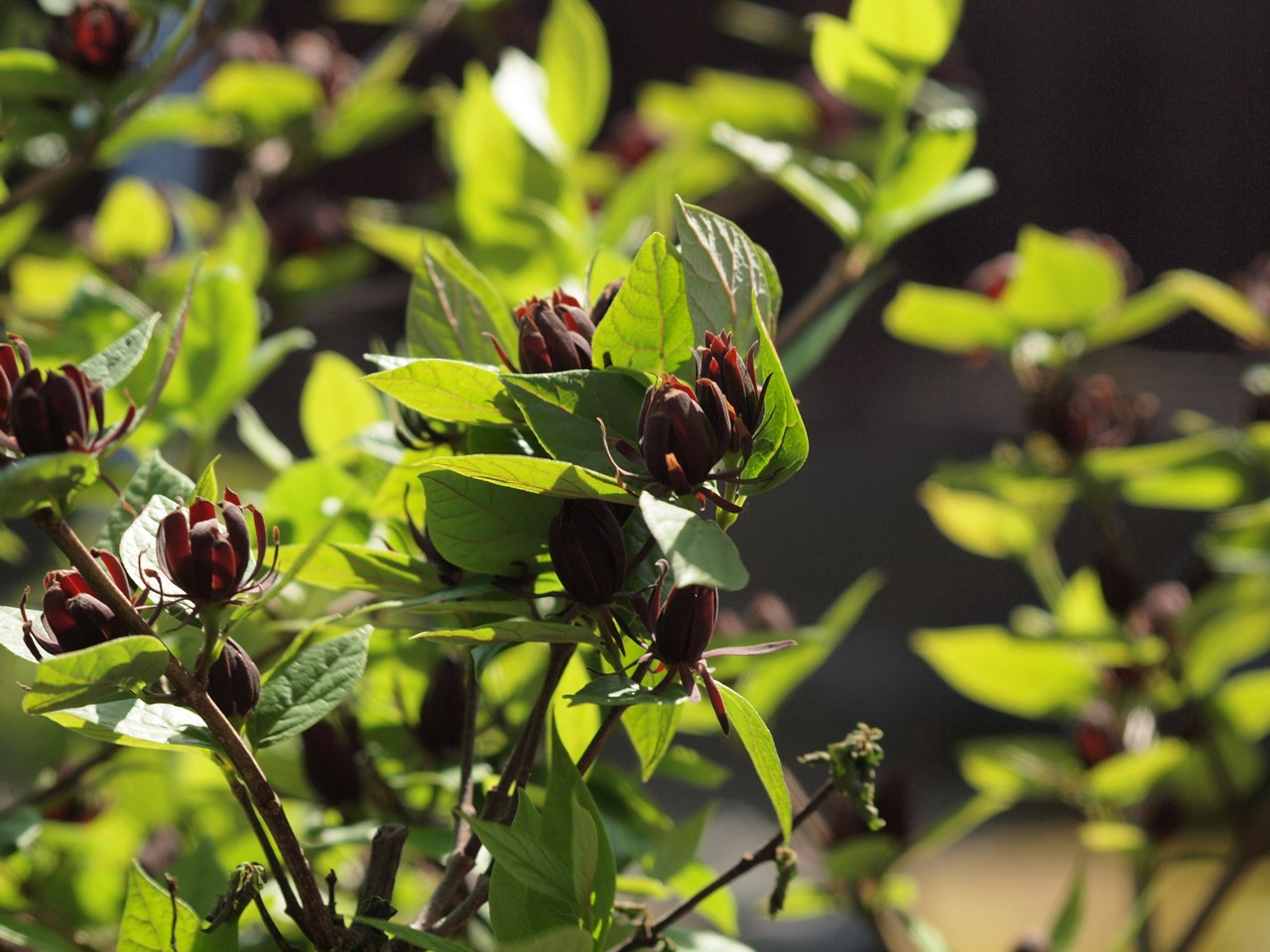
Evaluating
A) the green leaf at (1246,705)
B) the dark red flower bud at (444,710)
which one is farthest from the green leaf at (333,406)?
the green leaf at (1246,705)

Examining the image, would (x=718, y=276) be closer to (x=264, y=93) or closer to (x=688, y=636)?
(x=688, y=636)

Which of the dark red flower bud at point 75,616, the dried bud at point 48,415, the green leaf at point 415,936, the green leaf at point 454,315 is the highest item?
the dried bud at point 48,415

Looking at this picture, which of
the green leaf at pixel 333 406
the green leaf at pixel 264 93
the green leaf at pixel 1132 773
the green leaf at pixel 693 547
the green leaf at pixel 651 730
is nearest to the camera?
the green leaf at pixel 693 547

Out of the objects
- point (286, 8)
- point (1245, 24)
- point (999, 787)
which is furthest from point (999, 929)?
point (286, 8)

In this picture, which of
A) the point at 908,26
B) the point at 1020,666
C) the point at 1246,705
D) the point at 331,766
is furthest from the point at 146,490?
the point at 1246,705

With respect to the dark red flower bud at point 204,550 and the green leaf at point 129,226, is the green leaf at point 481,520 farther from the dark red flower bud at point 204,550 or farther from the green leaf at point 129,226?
the green leaf at point 129,226

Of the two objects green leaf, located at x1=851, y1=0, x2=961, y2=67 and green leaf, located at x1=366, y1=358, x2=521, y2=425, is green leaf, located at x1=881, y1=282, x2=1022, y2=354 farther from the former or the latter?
green leaf, located at x1=366, y1=358, x2=521, y2=425
